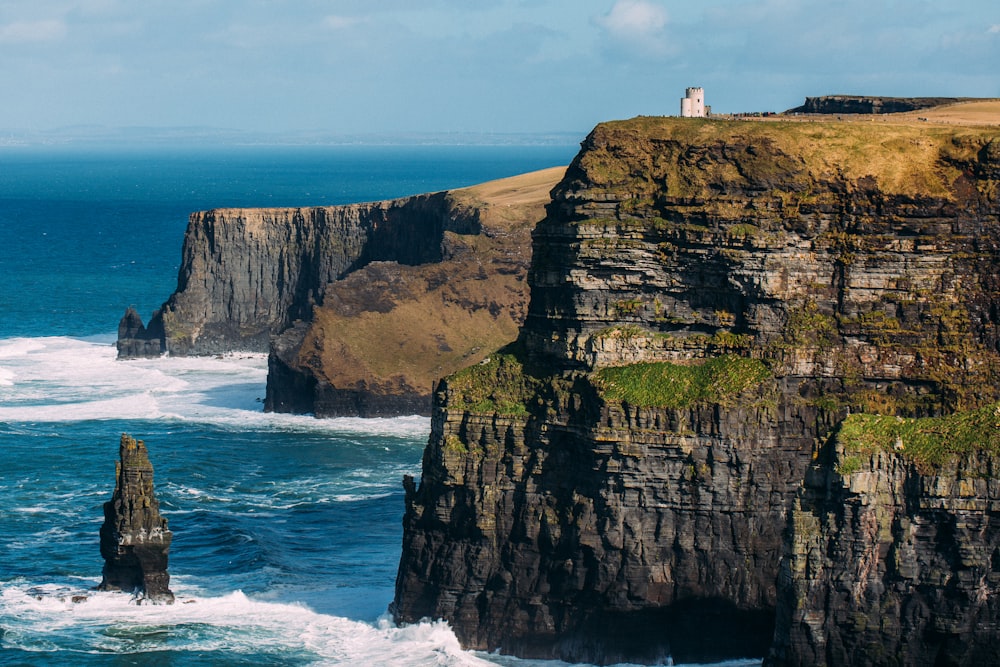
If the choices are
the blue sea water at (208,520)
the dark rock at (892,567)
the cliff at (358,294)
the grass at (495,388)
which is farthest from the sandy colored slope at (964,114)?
the cliff at (358,294)

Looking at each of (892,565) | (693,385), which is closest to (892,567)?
(892,565)

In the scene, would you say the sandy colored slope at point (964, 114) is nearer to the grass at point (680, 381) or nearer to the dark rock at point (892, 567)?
the grass at point (680, 381)

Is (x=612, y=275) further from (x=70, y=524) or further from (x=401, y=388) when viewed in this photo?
(x=401, y=388)

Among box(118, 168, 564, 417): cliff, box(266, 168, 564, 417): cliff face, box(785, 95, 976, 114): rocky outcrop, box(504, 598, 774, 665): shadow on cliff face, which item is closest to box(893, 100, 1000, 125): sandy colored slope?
box(785, 95, 976, 114): rocky outcrop

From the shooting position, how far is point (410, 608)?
75.7m

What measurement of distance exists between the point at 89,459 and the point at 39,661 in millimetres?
38408

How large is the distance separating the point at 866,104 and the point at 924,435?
44.1m

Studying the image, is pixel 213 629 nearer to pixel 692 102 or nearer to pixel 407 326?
pixel 692 102

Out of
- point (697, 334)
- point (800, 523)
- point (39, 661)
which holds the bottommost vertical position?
point (39, 661)

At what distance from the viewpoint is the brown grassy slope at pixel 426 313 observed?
130250mm

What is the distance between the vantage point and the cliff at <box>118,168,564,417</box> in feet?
428

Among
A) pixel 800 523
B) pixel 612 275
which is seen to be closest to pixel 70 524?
pixel 612 275

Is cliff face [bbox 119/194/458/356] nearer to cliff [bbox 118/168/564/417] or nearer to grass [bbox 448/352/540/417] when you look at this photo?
cliff [bbox 118/168/564/417]

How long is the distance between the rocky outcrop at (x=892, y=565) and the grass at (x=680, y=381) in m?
9.99
